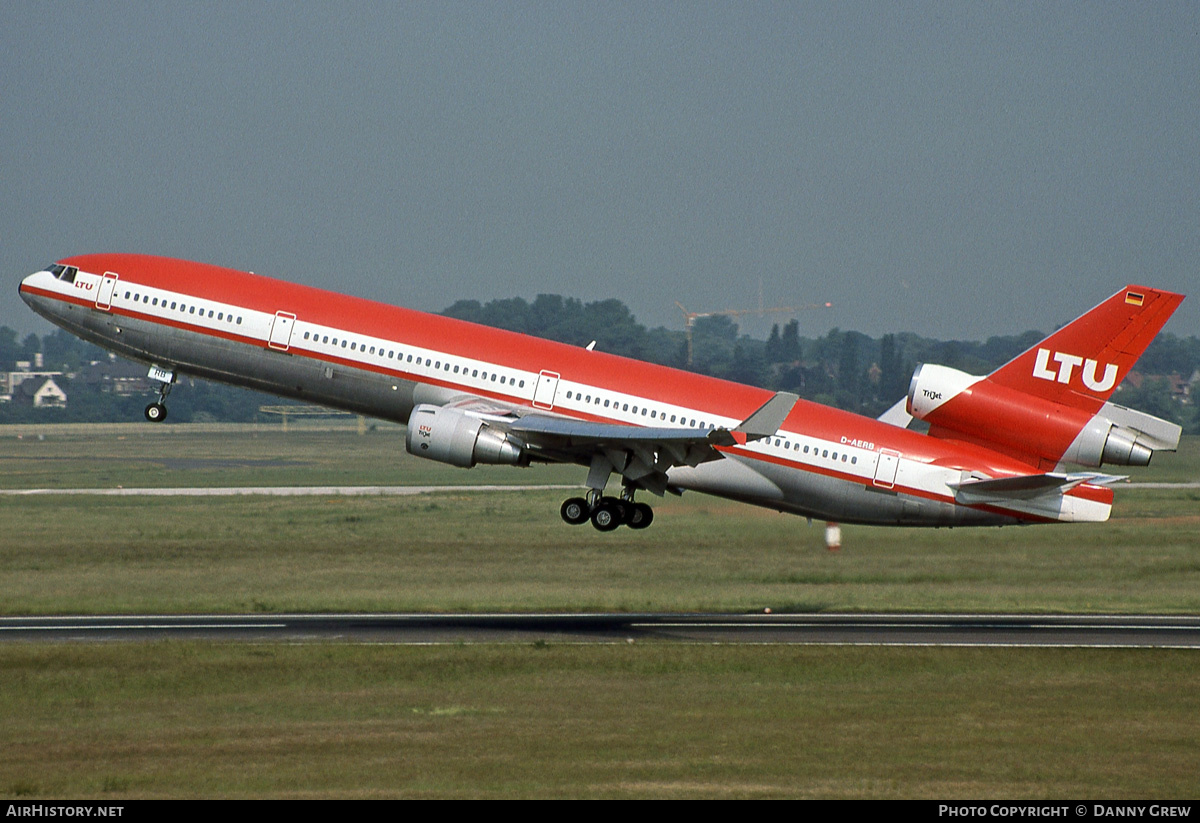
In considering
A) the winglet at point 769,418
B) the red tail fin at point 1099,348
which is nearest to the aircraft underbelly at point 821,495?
the red tail fin at point 1099,348

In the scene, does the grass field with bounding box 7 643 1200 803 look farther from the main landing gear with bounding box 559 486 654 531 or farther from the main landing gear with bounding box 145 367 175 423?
the main landing gear with bounding box 145 367 175 423

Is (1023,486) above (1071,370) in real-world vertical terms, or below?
below

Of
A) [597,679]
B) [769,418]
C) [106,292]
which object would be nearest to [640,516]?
[769,418]

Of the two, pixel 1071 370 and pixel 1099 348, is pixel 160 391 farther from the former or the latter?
pixel 1099 348

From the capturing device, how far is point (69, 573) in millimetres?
58969

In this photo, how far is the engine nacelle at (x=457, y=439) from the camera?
4047 centimetres

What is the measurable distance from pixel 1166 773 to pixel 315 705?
18994 millimetres

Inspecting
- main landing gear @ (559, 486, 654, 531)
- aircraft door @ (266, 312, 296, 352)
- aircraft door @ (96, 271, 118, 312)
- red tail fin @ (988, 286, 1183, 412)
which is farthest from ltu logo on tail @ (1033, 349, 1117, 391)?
aircraft door @ (96, 271, 118, 312)

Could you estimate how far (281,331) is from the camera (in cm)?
4266

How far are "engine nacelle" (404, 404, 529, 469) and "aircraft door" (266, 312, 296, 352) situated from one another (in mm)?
4858

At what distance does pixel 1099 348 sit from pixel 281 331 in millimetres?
24298

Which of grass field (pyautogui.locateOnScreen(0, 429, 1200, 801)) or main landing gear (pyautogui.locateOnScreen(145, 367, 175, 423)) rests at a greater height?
Result: main landing gear (pyautogui.locateOnScreen(145, 367, 175, 423))

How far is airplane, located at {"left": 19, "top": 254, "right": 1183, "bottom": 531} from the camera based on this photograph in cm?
4216
